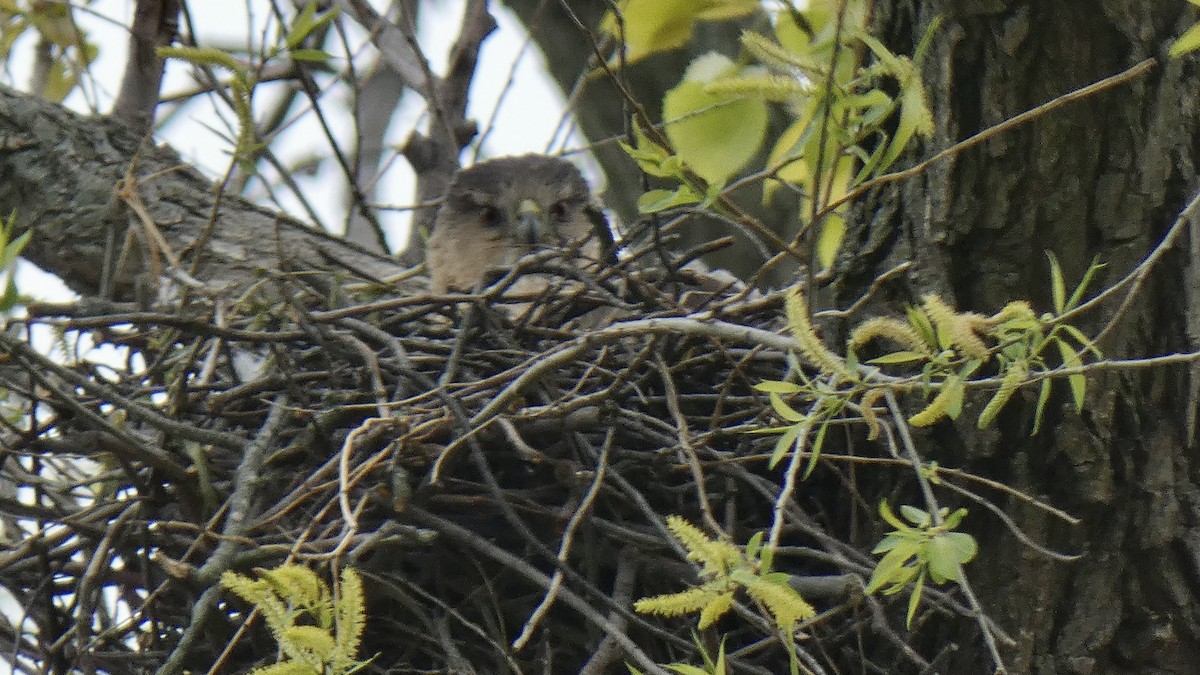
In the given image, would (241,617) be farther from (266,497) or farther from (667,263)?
(667,263)

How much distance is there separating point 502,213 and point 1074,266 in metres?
2.02

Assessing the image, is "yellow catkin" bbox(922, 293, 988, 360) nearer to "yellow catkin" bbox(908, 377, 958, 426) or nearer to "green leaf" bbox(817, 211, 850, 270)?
"yellow catkin" bbox(908, 377, 958, 426)

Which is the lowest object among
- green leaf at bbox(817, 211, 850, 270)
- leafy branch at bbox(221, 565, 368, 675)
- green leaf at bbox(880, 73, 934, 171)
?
leafy branch at bbox(221, 565, 368, 675)

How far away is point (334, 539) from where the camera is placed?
6.34 ft

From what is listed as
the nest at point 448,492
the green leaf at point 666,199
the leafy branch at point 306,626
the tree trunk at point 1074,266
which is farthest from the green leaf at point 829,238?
the leafy branch at point 306,626

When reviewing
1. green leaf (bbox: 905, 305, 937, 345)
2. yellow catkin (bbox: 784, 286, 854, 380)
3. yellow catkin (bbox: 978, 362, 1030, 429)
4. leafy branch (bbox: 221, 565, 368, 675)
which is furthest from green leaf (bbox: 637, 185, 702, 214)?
leafy branch (bbox: 221, 565, 368, 675)

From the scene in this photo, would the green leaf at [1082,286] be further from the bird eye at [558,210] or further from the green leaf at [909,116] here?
the bird eye at [558,210]

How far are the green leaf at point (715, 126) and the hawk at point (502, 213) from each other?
1524mm

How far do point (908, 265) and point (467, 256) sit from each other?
194 cm

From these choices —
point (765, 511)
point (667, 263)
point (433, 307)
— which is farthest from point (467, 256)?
point (765, 511)

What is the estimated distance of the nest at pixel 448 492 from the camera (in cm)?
202

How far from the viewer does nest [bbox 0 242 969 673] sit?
2016 mm

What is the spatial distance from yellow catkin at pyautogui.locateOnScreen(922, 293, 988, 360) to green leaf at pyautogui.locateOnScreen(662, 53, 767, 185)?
559 mm

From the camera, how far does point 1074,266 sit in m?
2.00
